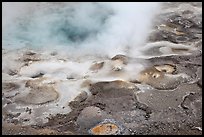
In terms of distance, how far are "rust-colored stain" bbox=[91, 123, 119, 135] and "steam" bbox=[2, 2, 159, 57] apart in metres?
3.41

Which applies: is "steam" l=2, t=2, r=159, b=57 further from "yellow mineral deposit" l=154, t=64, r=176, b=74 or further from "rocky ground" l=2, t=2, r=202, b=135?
"yellow mineral deposit" l=154, t=64, r=176, b=74

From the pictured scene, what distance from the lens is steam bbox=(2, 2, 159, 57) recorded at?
12.5 metres

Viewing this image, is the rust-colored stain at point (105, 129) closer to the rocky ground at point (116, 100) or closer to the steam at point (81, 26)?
the rocky ground at point (116, 100)

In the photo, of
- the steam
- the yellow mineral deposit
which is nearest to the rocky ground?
the yellow mineral deposit

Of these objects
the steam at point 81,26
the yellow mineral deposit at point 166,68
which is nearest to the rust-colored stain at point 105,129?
the yellow mineral deposit at point 166,68

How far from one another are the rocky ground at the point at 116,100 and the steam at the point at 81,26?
0.76m

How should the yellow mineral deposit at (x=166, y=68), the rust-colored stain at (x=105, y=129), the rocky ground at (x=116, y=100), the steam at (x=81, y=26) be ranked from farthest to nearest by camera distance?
the steam at (x=81, y=26) < the yellow mineral deposit at (x=166, y=68) < the rocky ground at (x=116, y=100) < the rust-colored stain at (x=105, y=129)

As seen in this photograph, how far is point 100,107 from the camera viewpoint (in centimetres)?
945

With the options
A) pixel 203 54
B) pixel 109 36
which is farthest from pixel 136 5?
pixel 203 54

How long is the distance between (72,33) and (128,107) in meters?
4.76

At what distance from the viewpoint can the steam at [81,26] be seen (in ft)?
40.9

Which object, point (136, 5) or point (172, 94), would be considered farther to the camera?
point (136, 5)

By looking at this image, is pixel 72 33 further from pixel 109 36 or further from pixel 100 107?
pixel 100 107

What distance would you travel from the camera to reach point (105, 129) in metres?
8.72
